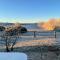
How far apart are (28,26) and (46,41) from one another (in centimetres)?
48

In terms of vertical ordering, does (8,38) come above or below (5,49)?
above

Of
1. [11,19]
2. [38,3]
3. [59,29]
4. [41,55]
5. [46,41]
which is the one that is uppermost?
[38,3]

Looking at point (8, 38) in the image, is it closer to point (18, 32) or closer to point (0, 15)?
point (18, 32)

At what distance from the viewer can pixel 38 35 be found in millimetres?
3262

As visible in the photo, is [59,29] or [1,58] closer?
[1,58]

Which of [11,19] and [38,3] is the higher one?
[38,3]

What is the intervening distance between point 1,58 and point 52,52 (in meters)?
1.23

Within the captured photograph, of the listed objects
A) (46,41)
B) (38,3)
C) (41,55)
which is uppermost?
(38,3)

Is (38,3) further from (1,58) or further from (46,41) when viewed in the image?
(1,58)

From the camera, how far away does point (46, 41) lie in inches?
128

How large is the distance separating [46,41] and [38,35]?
202mm

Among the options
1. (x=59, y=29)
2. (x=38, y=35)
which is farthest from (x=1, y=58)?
(x=59, y=29)

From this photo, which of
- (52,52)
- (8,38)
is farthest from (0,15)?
(52,52)

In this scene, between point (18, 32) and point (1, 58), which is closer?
point (1, 58)
